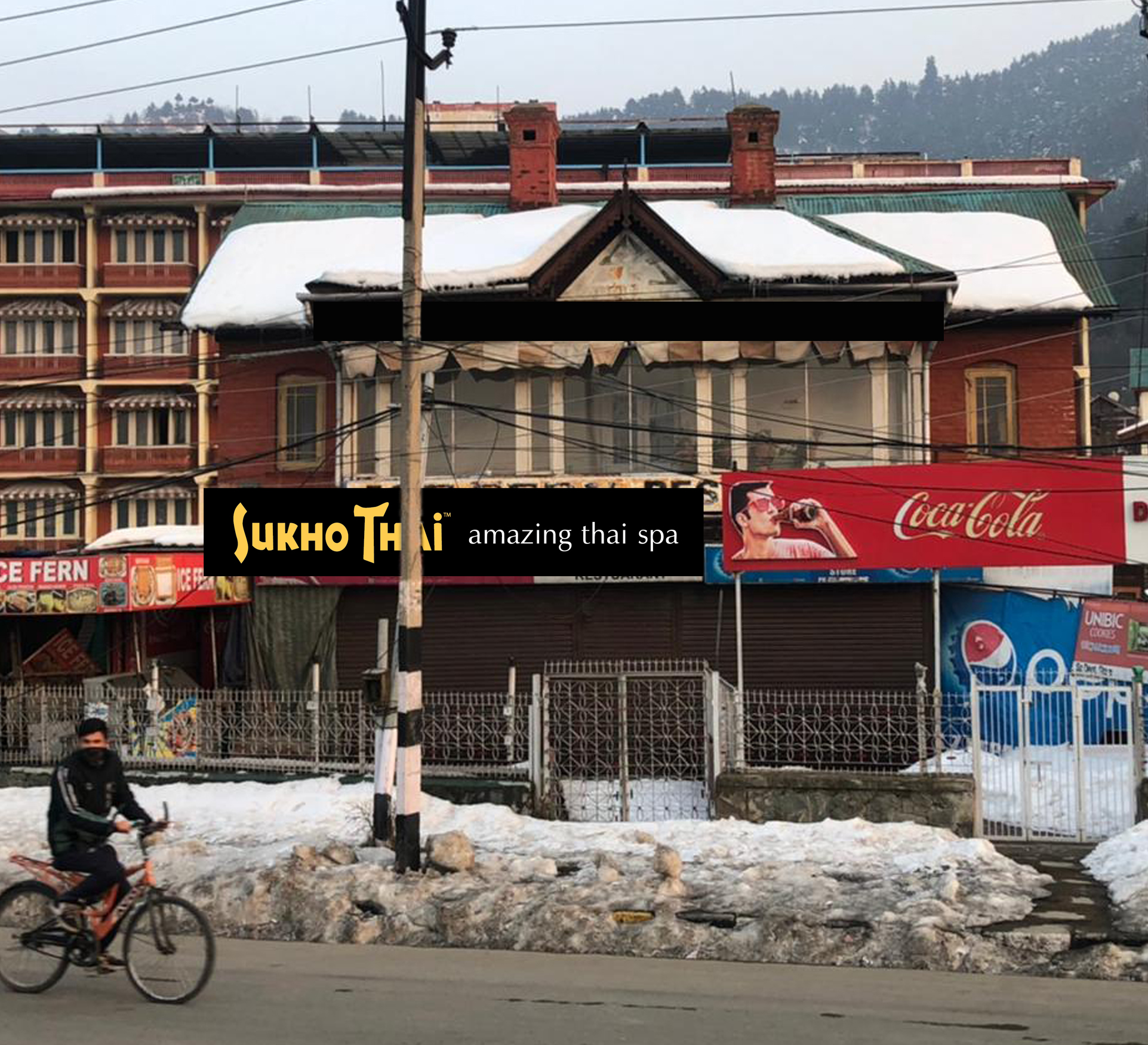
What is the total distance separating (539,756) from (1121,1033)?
366 inches

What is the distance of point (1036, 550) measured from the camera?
1964 cm

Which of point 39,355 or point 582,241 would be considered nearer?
point 582,241

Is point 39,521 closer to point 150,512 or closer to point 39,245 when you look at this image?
point 150,512

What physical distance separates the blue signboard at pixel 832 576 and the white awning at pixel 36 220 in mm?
44529

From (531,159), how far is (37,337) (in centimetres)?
3602

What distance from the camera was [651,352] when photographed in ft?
72.6

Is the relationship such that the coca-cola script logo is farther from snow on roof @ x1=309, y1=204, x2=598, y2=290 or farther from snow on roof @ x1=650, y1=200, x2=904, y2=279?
snow on roof @ x1=309, y1=204, x2=598, y2=290

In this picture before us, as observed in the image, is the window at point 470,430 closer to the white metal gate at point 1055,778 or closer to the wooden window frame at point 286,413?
the wooden window frame at point 286,413

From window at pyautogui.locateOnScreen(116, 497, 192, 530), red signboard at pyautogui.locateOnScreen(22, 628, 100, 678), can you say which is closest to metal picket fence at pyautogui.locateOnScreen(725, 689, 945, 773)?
red signboard at pyautogui.locateOnScreen(22, 628, 100, 678)

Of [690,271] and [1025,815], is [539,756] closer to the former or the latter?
[1025,815]

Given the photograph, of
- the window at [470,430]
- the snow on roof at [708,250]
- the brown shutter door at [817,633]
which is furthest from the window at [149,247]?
the brown shutter door at [817,633]

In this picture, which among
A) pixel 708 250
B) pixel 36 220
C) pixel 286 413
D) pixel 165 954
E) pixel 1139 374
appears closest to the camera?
pixel 165 954

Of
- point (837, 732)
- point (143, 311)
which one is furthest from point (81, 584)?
point (143, 311)

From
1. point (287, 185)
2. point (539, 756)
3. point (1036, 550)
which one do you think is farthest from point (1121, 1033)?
point (287, 185)
